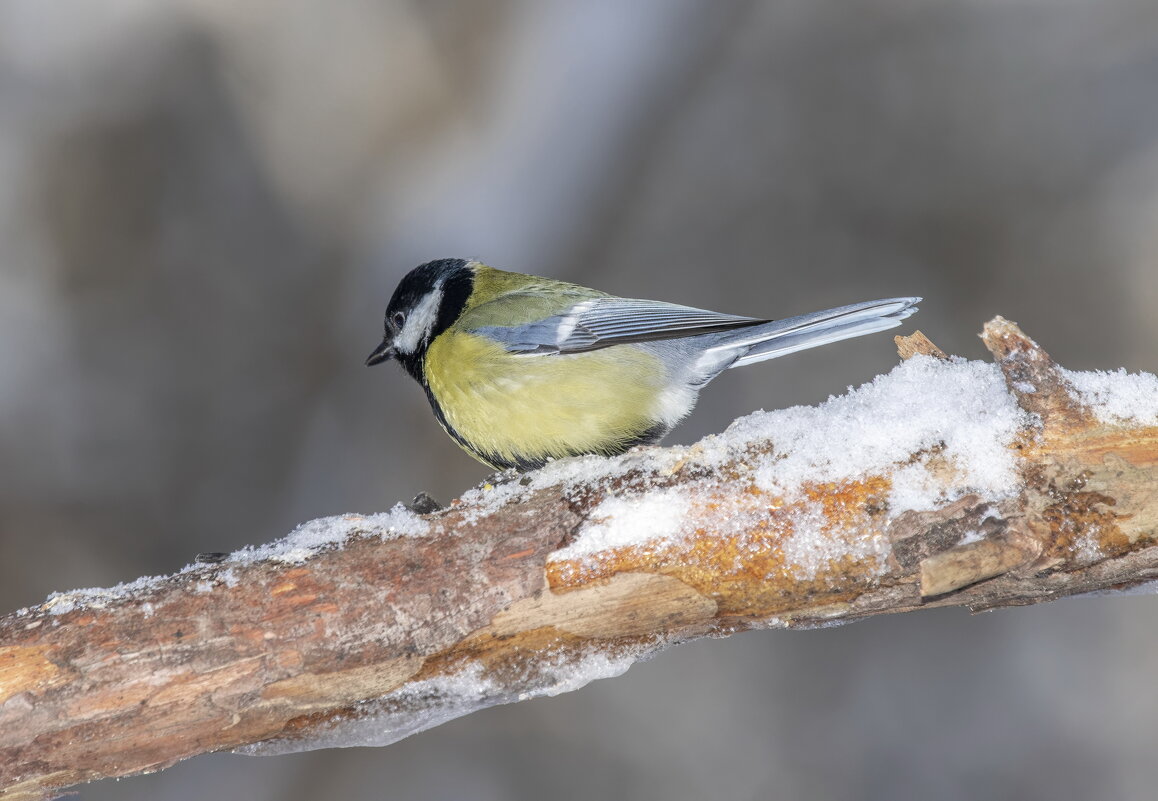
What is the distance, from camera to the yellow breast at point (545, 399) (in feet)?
6.85

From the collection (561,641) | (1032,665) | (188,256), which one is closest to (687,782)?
(1032,665)

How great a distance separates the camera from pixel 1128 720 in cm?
271

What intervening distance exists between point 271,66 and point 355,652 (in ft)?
8.28

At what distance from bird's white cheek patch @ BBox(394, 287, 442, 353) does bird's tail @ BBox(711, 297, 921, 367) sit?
0.82 m

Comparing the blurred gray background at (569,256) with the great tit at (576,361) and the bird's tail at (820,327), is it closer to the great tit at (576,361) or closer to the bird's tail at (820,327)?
the great tit at (576,361)

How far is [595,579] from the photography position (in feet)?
4.91

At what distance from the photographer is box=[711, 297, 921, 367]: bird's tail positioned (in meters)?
1.92

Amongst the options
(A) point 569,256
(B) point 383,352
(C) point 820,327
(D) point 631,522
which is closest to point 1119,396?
(C) point 820,327

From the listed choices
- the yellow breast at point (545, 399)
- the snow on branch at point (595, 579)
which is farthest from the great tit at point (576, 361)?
the snow on branch at point (595, 579)

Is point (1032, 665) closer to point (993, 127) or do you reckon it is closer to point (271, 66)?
→ point (993, 127)

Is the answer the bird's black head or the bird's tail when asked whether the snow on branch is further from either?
the bird's black head

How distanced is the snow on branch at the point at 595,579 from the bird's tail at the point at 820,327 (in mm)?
343

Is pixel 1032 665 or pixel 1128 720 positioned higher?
pixel 1032 665

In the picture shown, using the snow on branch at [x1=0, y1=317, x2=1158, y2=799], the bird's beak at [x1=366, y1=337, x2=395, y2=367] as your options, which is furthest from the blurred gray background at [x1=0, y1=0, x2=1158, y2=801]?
the snow on branch at [x1=0, y1=317, x2=1158, y2=799]
